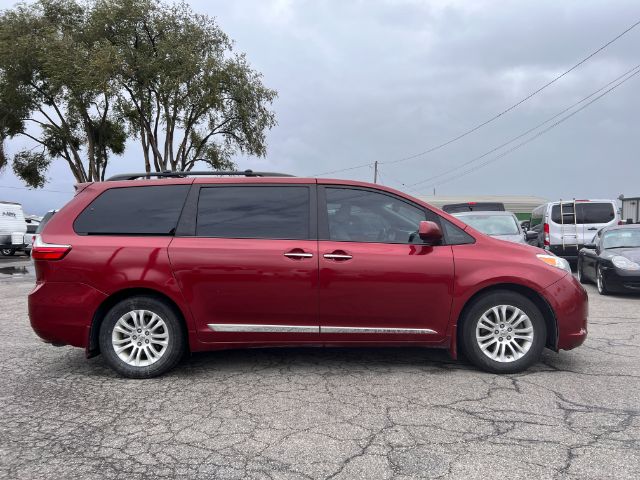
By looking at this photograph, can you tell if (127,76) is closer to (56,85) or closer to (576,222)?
(56,85)

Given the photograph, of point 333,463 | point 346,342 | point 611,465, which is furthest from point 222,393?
point 611,465

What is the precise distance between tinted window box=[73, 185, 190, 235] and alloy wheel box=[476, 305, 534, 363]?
2804 millimetres

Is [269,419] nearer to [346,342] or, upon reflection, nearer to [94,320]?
[346,342]

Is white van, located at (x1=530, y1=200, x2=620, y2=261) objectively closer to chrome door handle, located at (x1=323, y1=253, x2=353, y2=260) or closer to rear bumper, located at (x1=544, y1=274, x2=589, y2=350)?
rear bumper, located at (x1=544, y1=274, x2=589, y2=350)

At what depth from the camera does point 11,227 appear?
838 inches

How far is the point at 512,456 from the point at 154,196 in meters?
3.49

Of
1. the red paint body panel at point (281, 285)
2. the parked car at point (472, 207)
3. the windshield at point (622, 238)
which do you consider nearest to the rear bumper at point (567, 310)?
the red paint body panel at point (281, 285)

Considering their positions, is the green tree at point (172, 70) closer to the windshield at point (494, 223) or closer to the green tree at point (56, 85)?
the green tree at point (56, 85)

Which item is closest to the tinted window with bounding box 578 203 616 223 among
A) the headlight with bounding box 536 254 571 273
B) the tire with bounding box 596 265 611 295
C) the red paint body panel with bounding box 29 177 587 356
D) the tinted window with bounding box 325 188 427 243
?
the tire with bounding box 596 265 611 295

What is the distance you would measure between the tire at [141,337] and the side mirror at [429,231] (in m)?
2.18

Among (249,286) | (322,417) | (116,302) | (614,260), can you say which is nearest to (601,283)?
(614,260)

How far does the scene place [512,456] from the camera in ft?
9.85

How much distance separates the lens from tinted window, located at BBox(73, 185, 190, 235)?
4613 millimetres

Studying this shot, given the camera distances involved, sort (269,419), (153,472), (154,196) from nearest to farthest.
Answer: (153,472)
(269,419)
(154,196)
